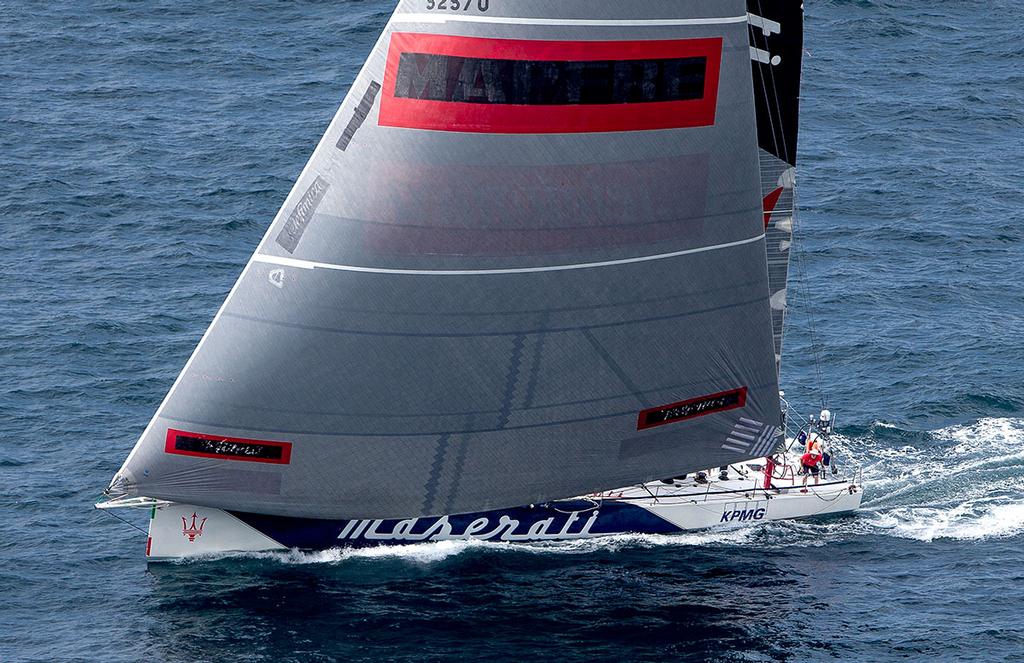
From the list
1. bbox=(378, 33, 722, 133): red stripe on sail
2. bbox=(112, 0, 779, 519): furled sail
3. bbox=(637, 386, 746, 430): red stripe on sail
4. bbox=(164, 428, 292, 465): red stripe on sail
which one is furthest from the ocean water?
bbox=(378, 33, 722, 133): red stripe on sail

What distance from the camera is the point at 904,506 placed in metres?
56.3

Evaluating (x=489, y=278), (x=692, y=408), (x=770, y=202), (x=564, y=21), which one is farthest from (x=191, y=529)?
(x=770, y=202)

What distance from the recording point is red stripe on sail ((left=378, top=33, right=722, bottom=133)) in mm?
46562

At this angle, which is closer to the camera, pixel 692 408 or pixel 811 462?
pixel 692 408

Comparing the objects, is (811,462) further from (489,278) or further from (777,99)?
(489,278)

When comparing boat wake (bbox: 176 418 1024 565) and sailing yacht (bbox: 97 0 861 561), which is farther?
boat wake (bbox: 176 418 1024 565)

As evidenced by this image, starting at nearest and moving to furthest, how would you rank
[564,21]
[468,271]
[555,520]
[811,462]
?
[564,21]
[468,271]
[555,520]
[811,462]

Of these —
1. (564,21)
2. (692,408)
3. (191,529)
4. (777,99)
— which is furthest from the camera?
(777,99)

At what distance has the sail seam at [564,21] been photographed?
46281 millimetres

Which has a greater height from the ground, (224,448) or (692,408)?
(692,408)

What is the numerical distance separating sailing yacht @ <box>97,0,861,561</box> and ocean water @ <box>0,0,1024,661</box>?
9.46ft

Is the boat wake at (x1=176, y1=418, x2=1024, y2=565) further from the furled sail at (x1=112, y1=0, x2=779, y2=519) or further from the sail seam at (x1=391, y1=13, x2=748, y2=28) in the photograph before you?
the sail seam at (x1=391, y1=13, x2=748, y2=28)

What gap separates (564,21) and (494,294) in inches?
284

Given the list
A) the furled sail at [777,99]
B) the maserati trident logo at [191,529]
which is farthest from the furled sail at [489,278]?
the furled sail at [777,99]
